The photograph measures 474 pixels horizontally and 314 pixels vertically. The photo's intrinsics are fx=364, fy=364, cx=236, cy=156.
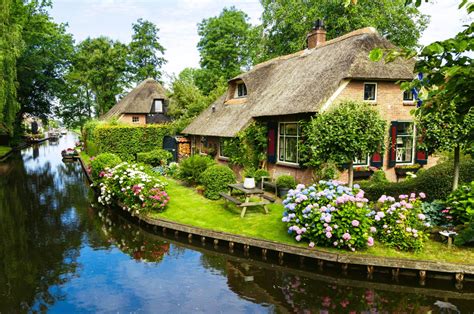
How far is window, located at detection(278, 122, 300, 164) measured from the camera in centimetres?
1577

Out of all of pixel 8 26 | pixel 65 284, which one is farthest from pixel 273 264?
pixel 8 26

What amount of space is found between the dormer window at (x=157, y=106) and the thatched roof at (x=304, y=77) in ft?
64.8

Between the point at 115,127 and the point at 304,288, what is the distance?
20.9m

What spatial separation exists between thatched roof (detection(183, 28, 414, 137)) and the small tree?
231 cm

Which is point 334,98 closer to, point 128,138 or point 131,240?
point 131,240

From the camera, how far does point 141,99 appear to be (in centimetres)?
4169

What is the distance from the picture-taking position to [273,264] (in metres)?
9.91

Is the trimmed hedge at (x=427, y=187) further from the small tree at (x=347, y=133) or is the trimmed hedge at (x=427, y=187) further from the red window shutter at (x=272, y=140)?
the red window shutter at (x=272, y=140)

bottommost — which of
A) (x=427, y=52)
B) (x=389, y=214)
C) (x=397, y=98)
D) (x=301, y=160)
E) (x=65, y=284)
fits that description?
(x=65, y=284)

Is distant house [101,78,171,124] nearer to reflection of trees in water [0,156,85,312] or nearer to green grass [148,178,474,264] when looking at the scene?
reflection of trees in water [0,156,85,312]

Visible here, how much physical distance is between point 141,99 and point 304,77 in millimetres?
28020

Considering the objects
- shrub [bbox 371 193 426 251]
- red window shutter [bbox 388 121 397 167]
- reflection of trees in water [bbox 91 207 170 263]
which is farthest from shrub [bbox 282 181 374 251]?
red window shutter [bbox 388 121 397 167]

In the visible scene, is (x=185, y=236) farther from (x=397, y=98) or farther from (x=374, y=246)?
(x=397, y=98)

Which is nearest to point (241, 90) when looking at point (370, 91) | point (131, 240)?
point (370, 91)
